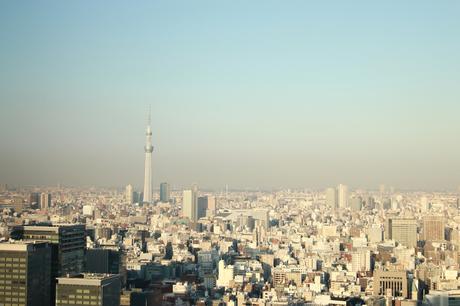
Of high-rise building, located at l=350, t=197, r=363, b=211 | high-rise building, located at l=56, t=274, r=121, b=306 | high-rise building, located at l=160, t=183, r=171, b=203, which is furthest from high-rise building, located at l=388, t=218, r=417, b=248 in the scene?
A: high-rise building, located at l=56, t=274, r=121, b=306

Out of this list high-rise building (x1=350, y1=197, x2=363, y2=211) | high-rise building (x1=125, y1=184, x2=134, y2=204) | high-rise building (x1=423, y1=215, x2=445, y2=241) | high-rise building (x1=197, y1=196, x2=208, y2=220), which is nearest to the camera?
high-rise building (x1=125, y1=184, x2=134, y2=204)

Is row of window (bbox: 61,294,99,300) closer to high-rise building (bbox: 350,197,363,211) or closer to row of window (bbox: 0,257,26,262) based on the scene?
row of window (bbox: 0,257,26,262)

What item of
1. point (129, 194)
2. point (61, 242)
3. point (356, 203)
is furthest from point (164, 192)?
point (61, 242)

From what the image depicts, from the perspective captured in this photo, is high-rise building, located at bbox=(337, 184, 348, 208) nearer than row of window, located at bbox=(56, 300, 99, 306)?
No

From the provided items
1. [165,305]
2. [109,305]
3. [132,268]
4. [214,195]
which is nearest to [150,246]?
[214,195]

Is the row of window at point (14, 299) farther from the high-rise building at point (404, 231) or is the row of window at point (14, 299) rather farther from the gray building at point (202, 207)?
the high-rise building at point (404, 231)

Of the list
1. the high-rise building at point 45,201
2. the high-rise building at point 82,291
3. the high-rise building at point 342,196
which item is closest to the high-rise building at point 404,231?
the high-rise building at point 342,196
